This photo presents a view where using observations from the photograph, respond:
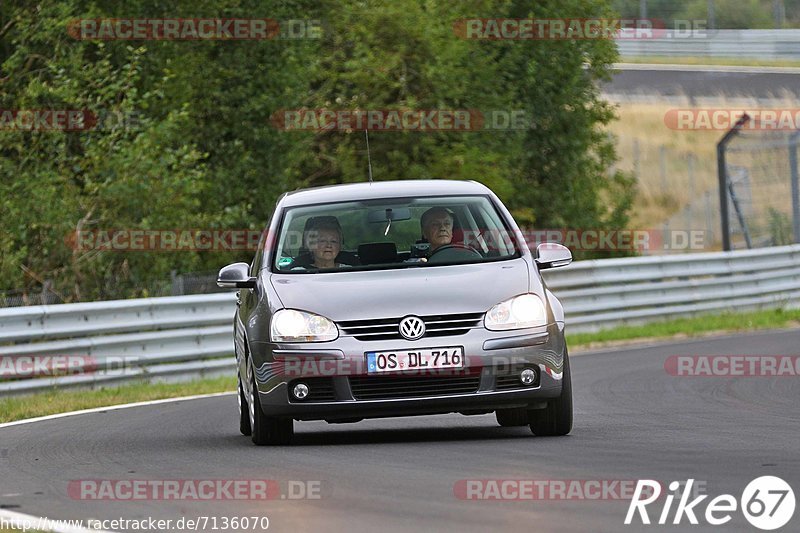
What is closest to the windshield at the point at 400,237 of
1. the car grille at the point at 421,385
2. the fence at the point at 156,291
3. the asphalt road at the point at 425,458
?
the car grille at the point at 421,385

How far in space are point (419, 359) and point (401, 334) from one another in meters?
0.17

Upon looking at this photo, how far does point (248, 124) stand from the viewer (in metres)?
27.5

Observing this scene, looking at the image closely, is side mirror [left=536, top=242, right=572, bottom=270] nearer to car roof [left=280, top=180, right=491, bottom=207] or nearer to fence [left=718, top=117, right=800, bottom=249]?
car roof [left=280, top=180, right=491, bottom=207]

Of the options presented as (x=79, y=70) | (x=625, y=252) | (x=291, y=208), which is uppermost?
(x=79, y=70)

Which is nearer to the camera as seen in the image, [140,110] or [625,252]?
[140,110]

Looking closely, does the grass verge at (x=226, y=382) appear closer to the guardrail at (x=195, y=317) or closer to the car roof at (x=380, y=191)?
the guardrail at (x=195, y=317)

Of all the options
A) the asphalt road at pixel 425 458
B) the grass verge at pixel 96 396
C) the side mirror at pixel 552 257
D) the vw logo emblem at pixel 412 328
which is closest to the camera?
the asphalt road at pixel 425 458

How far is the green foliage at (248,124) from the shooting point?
2252cm

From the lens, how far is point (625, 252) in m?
35.9

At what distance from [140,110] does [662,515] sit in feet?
66.5

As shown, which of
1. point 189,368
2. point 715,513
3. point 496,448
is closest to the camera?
point 715,513

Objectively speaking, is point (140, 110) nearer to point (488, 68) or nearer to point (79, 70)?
point (79, 70)

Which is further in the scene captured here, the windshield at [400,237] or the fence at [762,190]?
the fence at [762,190]

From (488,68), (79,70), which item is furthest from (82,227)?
(488,68)
